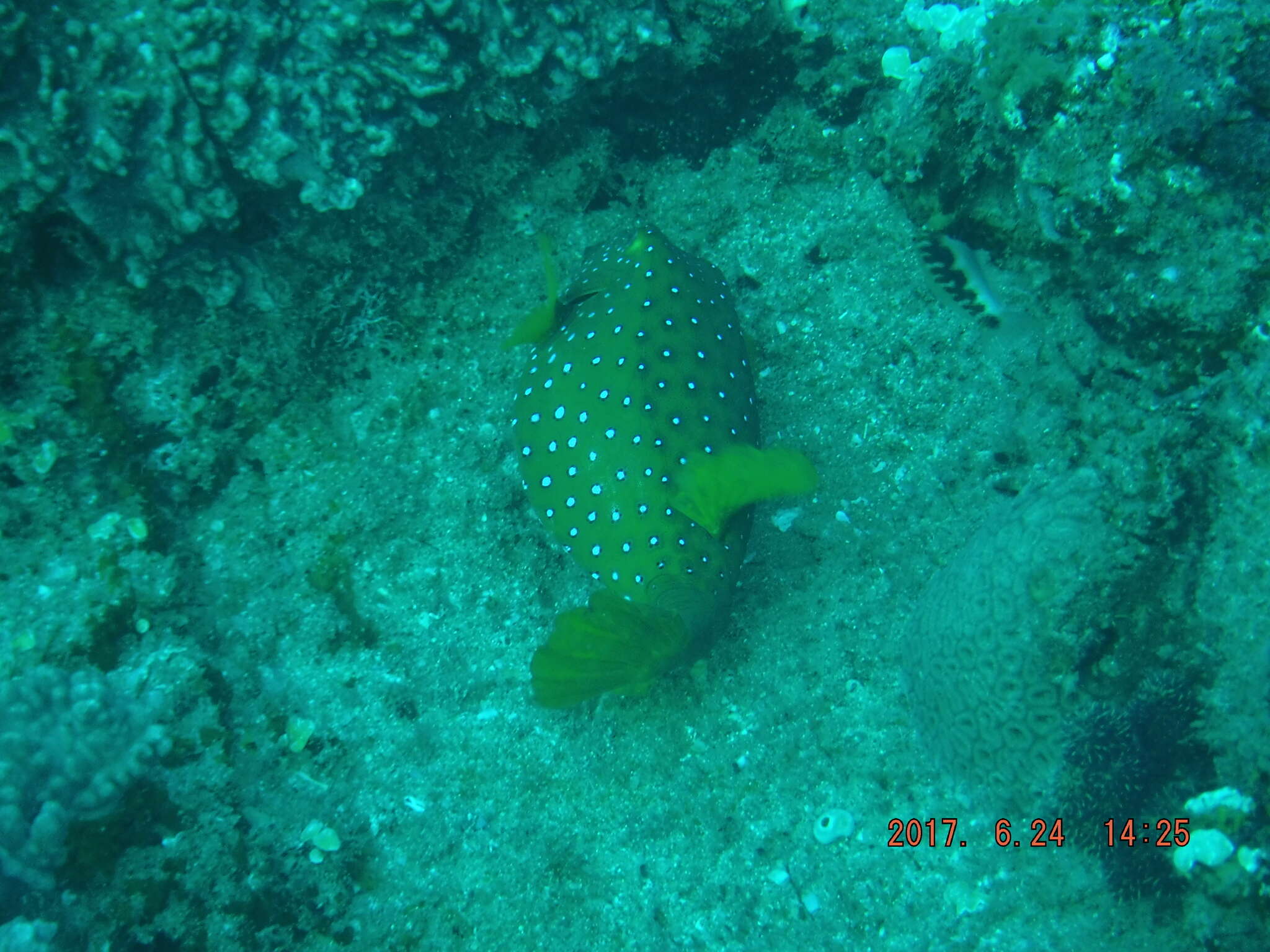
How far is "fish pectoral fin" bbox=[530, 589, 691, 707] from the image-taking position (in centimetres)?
374

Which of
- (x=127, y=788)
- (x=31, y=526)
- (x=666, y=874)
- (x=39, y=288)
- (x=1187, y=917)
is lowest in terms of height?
(x=1187, y=917)

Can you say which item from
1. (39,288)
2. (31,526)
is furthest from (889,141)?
(31,526)

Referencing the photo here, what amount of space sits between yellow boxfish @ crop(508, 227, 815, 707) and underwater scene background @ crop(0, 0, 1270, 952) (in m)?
0.04

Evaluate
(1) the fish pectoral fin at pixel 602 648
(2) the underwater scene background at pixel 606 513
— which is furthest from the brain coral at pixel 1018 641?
(1) the fish pectoral fin at pixel 602 648

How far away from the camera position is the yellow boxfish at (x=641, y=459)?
149 inches

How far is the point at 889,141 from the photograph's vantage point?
5.34 meters

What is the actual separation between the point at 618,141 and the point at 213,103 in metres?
2.96

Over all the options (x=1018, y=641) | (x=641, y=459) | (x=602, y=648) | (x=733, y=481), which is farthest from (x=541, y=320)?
(x=1018, y=641)

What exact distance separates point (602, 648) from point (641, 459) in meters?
1.12

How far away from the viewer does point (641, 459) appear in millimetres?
4145

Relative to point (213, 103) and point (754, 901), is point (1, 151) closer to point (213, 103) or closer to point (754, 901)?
point (213, 103)

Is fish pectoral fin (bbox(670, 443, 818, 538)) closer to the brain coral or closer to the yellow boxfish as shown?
the yellow boxfish

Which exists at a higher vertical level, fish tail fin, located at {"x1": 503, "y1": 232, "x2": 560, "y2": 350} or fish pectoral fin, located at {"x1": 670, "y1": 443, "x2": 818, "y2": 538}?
fish tail fin, located at {"x1": 503, "y1": 232, "x2": 560, "y2": 350}

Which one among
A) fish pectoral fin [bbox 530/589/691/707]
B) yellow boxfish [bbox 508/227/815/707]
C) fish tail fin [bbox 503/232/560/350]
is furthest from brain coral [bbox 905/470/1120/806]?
fish tail fin [bbox 503/232/560/350]
